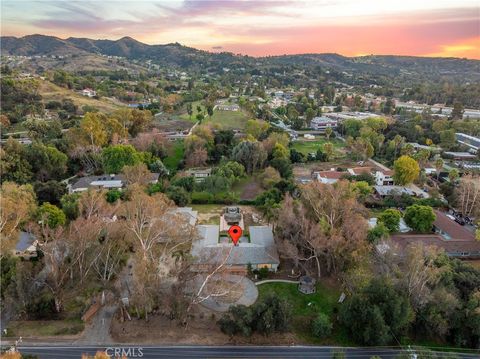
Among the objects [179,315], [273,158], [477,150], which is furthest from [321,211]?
[477,150]

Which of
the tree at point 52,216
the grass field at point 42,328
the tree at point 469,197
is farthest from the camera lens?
the tree at point 469,197

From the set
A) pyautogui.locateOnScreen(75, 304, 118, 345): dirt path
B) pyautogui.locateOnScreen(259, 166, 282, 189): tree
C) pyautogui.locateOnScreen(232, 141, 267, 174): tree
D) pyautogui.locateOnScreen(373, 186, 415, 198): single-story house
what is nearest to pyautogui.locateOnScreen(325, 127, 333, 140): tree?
pyautogui.locateOnScreen(232, 141, 267, 174): tree

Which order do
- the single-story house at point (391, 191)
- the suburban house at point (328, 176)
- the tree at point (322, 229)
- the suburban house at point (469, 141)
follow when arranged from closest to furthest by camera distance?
the tree at point (322, 229) → the single-story house at point (391, 191) → the suburban house at point (328, 176) → the suburban house at point (469, 141)

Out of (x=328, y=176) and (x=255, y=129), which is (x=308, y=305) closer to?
(x=328, y=176)

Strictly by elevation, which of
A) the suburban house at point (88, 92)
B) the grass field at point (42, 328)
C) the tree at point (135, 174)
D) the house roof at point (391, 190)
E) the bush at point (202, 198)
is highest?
the suburban house at point (88, 92)

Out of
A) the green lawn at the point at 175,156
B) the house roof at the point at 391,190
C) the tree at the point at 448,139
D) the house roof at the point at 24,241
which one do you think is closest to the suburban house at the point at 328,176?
the house roof at the point at 391,190

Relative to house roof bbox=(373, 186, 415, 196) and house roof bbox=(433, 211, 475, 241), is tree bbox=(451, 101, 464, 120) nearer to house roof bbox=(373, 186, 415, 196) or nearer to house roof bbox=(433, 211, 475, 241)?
house roof bbox=(373, 186, 415, 196)

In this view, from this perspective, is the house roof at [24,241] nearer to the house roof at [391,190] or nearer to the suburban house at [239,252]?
the suburban house at [239,252]
